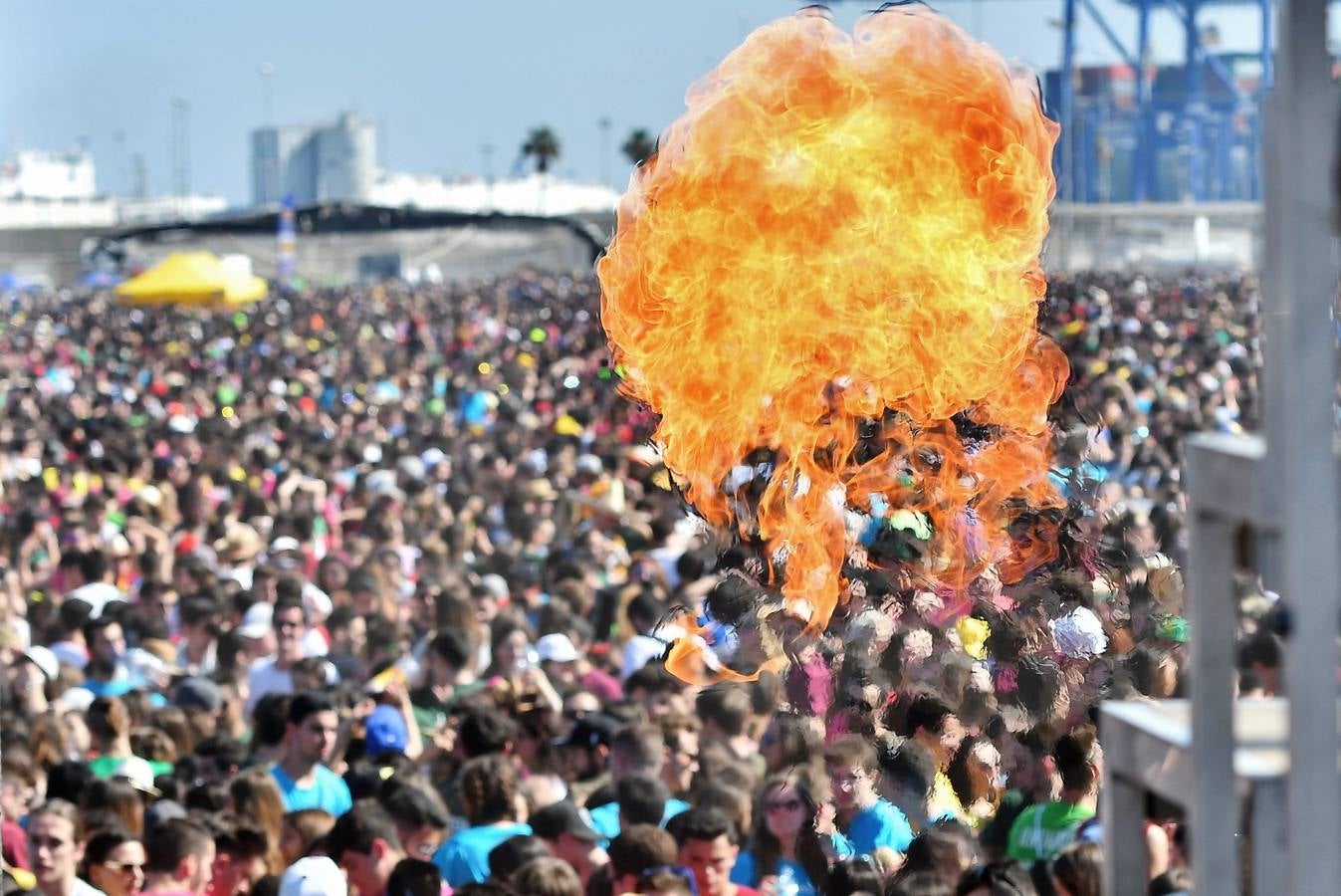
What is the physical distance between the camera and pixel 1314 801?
152 cm

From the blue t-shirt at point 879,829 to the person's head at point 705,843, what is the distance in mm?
430

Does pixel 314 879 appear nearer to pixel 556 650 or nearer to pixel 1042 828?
pixel 1042 828

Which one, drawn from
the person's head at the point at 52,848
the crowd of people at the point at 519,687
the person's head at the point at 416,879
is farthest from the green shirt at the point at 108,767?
the person's head at the point at 416,879

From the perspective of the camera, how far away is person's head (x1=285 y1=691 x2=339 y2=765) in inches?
255

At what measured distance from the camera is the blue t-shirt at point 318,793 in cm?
642

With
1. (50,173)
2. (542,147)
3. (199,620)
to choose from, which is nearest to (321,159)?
(542,147)

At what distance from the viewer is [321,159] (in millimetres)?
107562

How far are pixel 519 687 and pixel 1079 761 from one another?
3.28 metres

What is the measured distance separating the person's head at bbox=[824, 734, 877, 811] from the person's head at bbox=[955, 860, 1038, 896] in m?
0.45

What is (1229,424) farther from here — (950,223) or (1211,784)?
(1211,784)

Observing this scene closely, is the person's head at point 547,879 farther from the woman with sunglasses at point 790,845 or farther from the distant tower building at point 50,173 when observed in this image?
the distant tower building at point 50,173

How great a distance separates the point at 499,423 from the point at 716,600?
40.2ft

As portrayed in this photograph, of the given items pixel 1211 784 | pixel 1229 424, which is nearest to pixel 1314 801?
pixel 1211 784

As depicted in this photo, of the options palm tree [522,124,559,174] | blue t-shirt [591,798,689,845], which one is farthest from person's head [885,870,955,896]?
palm tree [522,124,559,174]
